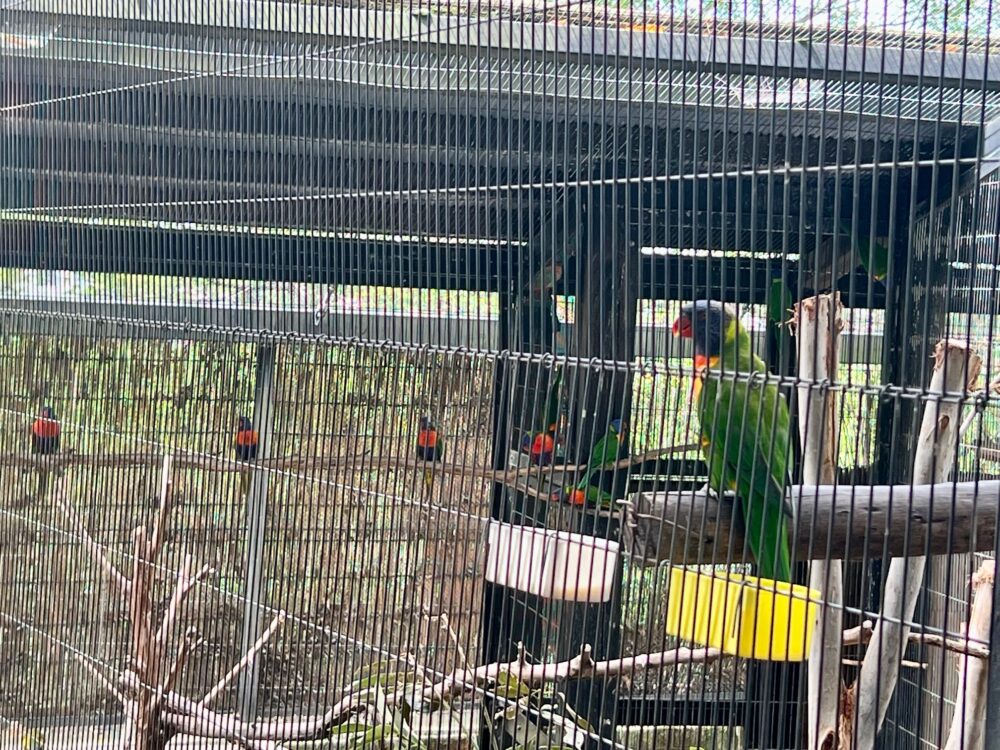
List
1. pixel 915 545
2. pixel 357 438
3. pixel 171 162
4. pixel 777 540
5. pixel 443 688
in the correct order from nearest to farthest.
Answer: pixel 777 540, pixel 915 545, pixel 443 688, pixel 357 438, pixel 171 162

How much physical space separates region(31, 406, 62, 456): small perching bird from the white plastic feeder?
1719mm

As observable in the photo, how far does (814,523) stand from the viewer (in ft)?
5.76

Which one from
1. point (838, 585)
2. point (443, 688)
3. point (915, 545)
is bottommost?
point (443, 688)

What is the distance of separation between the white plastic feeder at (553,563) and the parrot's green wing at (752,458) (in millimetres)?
244

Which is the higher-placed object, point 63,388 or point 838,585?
point 63,388

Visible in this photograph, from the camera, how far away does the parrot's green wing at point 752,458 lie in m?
1.81

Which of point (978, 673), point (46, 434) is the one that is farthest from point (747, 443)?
point (46, 434)

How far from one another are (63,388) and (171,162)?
→ 82 cm

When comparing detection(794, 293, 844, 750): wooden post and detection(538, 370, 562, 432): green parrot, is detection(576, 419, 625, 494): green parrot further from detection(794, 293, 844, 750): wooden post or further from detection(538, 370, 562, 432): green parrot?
detection(794, 293, 844, 750): wooden post

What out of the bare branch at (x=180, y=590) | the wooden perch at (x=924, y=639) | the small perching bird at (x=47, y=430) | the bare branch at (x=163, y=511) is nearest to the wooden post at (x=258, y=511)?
the bare branch at (x=180, y=590)

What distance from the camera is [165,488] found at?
282cm

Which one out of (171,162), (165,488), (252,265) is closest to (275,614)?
(165,488)

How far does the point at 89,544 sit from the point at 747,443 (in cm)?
203

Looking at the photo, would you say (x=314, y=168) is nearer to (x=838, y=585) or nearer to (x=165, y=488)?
(x=165, y=488)
